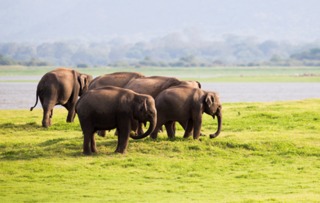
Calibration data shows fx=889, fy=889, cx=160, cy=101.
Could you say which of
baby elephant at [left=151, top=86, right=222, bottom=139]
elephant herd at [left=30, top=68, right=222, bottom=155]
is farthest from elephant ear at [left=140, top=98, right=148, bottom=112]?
baby elephant at [left=151, top=86, right=222, bottom=139]

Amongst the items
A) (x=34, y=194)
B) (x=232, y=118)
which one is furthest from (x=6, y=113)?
(x=34, y=194)

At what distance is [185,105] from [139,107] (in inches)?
70.2

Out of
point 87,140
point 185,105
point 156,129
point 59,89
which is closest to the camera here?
point 87,140

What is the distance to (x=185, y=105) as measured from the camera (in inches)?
741

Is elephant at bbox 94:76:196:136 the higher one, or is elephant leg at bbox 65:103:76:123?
elephant at bbox 94:76:196:136

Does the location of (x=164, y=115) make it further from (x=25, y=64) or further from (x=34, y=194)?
(x=25, y=64)

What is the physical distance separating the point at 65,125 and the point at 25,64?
5048 inches

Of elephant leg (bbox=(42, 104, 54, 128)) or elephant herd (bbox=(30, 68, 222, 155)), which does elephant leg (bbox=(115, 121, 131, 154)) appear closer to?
elephant herd (bbox=(30, 68, 222, 155))

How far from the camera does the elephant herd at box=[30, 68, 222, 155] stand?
17.4 metres

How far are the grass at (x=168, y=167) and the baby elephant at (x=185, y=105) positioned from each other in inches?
17.7

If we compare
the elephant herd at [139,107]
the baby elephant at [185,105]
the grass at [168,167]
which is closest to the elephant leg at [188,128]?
the elephant herd at [139,107]

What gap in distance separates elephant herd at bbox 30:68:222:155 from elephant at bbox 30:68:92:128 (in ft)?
1.31

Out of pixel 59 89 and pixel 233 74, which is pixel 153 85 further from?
pixel 233 74

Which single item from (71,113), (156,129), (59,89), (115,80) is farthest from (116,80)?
(71,113)
